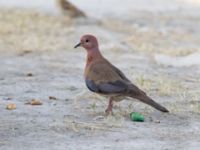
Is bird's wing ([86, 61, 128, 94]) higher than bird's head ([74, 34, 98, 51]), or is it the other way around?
bird's head ([74, 34, 98, 51])

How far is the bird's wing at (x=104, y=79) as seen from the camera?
24.9ft

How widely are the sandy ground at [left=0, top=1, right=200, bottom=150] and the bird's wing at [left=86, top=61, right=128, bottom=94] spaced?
0.27 metres

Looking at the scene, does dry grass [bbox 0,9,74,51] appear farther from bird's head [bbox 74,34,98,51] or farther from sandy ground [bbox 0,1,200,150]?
bird's head [bbox 74,34,98,51]

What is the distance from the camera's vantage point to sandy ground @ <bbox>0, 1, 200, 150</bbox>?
22.6ft

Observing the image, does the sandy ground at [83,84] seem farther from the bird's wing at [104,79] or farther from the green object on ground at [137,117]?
the bird's wing at [104,79]

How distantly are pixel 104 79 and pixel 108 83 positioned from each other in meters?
0.08

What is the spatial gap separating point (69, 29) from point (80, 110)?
25.7ft

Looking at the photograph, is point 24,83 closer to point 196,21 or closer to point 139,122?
point 139,122

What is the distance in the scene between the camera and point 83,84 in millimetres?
9914

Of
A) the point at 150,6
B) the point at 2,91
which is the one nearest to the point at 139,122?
the point at 2,91

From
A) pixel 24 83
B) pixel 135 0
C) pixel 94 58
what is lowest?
pixel 135 0

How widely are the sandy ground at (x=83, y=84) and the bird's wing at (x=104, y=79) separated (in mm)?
266

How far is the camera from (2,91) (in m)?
9.21

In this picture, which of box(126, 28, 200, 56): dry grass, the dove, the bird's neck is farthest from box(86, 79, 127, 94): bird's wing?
box(126, 28, 200, 56): dry grass
